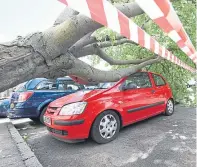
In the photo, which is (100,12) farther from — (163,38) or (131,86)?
(163,38)

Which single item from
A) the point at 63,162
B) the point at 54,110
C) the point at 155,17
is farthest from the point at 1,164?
the point at 155,17

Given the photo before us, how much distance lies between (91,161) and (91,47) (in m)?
2.86

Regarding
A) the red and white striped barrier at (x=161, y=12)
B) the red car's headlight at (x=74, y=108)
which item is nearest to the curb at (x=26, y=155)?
the red car's headlight at (x=74, y=108)

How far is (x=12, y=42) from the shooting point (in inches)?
102

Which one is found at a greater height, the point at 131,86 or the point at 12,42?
the point at 12,42

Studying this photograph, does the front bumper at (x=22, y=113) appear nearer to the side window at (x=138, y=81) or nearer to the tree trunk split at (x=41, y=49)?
the side window at (x=138, y=81)

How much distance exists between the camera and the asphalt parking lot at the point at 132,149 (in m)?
3.42

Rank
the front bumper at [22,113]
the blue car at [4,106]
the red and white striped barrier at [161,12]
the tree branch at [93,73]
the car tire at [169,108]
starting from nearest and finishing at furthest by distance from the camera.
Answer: the red and white striped barrier at [161,12], the tree branch at [93,73], the front bumper at [22,113], the car tire at [169,108], the blue car at [4,106]

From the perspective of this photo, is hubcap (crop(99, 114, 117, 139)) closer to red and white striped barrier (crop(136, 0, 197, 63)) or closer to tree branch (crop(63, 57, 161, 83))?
tree branch (crop(63, 57, 161, 83))

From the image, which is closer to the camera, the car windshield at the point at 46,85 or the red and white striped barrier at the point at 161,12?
the red and white striped barrier at the point at 161,12

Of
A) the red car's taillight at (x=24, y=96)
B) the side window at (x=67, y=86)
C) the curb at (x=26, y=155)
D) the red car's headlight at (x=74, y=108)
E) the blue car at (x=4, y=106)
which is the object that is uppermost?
the side window at (x=67, y=86)

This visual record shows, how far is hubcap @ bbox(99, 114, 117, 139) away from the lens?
4.38 metres

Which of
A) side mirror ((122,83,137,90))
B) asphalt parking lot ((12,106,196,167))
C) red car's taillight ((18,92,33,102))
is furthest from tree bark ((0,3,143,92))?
red car's taillight ((18,92,33,102))

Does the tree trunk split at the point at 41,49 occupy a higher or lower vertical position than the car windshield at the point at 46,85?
higher
